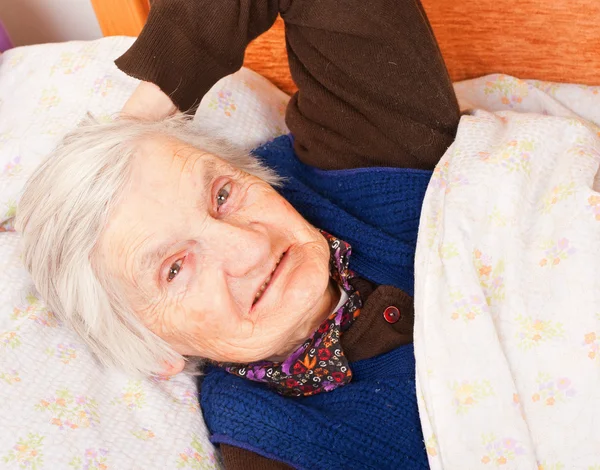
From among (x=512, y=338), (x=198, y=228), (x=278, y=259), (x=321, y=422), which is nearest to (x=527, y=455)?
(x=512, y=338)

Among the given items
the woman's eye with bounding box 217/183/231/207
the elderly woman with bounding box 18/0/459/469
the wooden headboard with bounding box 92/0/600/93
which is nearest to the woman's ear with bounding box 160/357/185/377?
the elderly woman with bounding box 18/0/459/469

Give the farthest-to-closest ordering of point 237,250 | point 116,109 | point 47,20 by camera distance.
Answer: point 47,20
point 116,109
point 237,250

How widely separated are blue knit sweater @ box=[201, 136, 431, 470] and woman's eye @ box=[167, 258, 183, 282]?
9.7 inches

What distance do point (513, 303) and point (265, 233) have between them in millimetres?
401

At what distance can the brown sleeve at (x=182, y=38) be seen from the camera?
1141 mm

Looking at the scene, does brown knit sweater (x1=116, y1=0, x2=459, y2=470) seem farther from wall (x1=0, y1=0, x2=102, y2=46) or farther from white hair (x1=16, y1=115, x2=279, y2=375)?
wall (x1=0, y1=0, x2=102, y2=46)

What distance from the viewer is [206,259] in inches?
41.6

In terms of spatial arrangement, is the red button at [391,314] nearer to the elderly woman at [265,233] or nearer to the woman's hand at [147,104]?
the elderly woman at [265,233]

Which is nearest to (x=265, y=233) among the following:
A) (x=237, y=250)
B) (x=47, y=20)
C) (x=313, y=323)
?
(x=237, y=250)

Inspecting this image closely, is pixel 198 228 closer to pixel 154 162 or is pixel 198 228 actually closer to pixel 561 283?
pixel 154 162

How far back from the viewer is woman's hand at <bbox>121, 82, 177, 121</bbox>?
3.92 ft

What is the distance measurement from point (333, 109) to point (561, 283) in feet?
1.62

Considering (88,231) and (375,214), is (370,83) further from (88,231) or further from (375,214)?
(88,231)

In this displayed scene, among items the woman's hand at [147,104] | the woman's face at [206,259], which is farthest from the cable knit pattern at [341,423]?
the woman's hand at [147,104]
